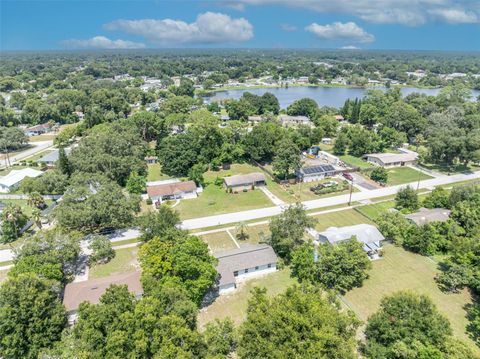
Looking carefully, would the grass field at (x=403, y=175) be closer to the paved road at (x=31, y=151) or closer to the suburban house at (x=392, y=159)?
the suburban house at (x=392, y=159)

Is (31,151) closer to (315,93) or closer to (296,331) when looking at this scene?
(296,331)

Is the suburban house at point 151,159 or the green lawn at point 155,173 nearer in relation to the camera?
the green lawn at point 155,173

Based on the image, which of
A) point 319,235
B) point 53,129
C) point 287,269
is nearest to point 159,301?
point 287,269

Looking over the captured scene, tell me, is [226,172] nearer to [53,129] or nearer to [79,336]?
[79,336]

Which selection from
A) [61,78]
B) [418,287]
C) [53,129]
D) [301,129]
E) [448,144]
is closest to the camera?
[418,287]

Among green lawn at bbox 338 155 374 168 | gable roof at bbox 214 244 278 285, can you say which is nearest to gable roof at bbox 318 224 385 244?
gable roof at bbox 214 244 278 285

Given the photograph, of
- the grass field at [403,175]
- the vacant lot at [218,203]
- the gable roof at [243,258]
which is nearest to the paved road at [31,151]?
the vacant lot at [218,203]
